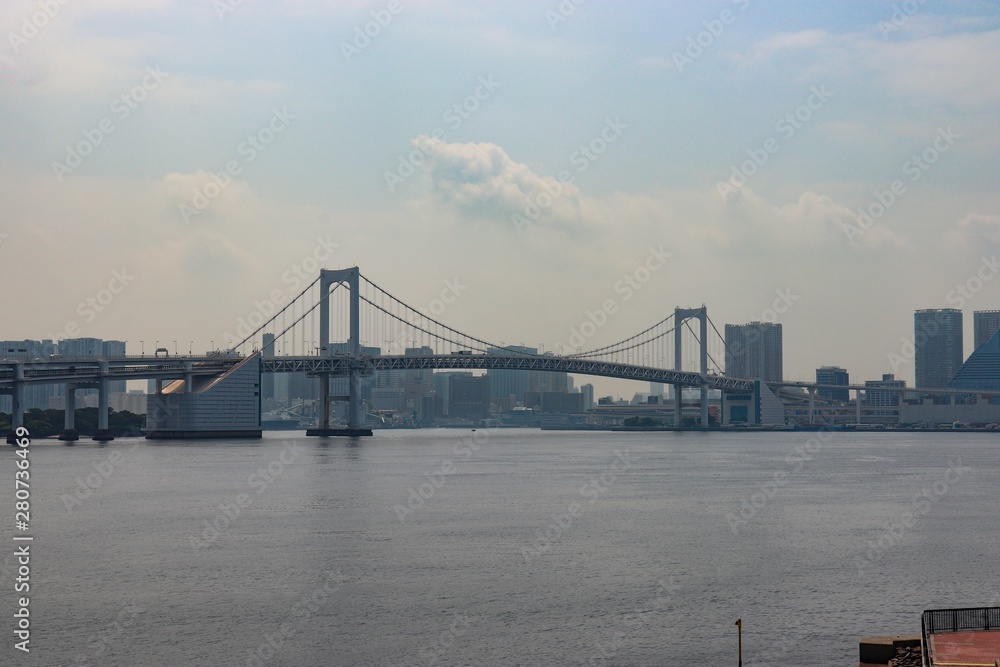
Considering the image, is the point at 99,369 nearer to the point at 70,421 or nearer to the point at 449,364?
the point at 70,421

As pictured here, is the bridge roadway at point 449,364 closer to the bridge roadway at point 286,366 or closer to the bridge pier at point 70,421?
the bridge roadway at point 286,366

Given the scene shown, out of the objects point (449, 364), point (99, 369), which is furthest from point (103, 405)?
point (449, 364)

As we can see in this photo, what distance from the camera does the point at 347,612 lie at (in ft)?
77.2

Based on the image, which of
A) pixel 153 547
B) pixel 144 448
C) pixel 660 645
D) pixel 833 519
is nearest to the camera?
pixel 660 645

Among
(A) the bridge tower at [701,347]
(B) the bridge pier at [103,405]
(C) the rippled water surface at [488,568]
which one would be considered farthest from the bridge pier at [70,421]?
(A) the bridge tower at [701,347]

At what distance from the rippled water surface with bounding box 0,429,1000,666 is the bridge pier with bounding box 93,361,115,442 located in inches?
1538

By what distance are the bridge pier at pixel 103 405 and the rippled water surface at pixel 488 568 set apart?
39070 millimetres

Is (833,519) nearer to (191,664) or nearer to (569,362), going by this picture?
(191,664)

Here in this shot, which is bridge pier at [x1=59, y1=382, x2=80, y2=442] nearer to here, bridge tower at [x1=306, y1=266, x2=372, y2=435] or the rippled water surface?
bridge tower at [x1=306, y1=266, x2=372, y2=435]

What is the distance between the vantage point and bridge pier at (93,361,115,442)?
93312 mm

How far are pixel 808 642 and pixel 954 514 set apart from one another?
837 inches

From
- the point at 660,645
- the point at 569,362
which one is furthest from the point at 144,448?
the point at 660,645

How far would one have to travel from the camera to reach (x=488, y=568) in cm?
2836

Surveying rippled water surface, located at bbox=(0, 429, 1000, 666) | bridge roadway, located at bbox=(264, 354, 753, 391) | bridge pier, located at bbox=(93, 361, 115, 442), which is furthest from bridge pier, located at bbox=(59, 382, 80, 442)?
rippled water surface, located at bbox=(0, 429, 1000, 666)
